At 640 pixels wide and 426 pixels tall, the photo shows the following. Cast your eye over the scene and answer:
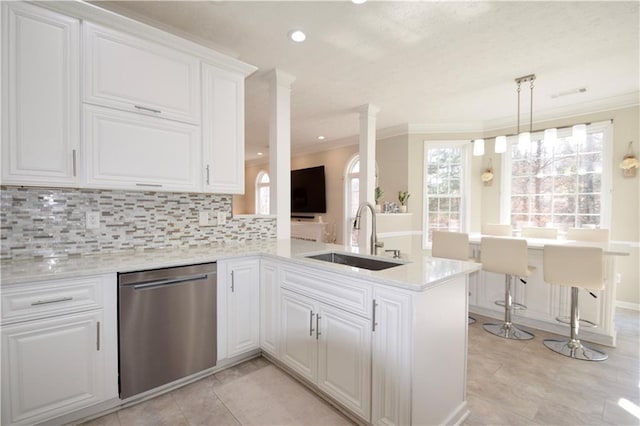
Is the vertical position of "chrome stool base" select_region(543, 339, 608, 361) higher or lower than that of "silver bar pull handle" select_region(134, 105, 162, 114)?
lower

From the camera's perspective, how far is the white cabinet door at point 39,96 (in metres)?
1.67

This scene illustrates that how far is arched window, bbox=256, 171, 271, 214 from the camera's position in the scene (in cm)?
937


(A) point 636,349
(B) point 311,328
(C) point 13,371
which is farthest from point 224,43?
(A) point 636,349

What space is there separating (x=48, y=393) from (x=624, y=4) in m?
4.35

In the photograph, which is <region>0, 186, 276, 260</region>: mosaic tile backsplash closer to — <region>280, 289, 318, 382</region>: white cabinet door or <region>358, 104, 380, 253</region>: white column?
<region>280, 289, 318, 382</region>: white cabinet door

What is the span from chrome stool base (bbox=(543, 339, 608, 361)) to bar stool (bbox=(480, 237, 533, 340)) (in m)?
0.24

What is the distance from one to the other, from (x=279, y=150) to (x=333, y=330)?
199cm

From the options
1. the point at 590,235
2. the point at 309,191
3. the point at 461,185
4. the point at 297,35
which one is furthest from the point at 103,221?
the point at 309,191

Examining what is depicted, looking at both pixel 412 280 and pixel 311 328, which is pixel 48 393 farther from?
pixel 412 280

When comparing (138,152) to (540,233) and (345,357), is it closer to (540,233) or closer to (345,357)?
(345,357)

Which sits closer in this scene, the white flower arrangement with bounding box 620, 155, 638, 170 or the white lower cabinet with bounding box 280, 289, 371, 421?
the white lower cabinet with bounding box 280, 289, 371, 421

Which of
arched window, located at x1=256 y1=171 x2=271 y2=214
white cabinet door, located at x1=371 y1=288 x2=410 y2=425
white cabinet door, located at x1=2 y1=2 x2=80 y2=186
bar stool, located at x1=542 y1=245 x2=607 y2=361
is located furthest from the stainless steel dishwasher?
arched window, located at x1=256 y1=171 x2=271 y2=214

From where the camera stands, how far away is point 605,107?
396cm

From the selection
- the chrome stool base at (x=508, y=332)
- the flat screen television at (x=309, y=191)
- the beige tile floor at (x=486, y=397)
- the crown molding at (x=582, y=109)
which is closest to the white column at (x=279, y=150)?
the beige tile floor at (x=486, y=397)
